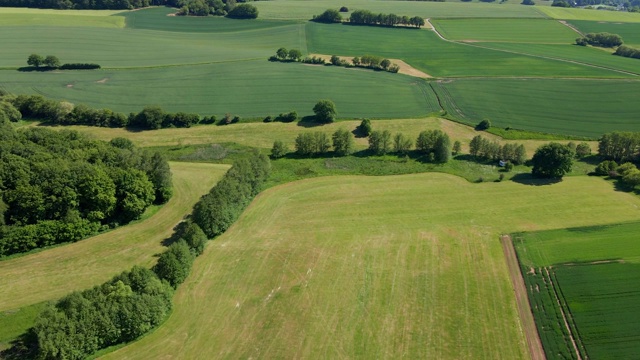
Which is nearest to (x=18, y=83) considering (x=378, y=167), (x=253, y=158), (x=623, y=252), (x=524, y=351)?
(x=253, y=158)

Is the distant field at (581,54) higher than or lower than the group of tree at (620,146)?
higher

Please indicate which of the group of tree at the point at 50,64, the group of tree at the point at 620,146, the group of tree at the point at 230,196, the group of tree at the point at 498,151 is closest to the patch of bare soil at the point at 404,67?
the group of tree at the point at 498,151

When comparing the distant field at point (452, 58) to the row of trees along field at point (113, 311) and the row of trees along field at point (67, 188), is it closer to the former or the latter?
the row of trees along field at point (67, 188)

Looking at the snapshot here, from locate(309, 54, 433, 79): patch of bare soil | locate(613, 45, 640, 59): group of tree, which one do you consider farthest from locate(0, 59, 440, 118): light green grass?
locate(613, 45, 640, 59): group of tree

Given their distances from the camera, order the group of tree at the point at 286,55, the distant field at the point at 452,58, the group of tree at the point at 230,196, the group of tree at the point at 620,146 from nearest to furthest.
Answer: the group of tree at the point at 230,196 < the group of tree at the point at 620,146 < the distant field at the point at 452,58 < the group of tree at the point at 286,55

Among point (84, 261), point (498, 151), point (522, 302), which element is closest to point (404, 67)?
point (498, 151)

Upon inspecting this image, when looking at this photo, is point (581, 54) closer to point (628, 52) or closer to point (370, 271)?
point (628, 52)
